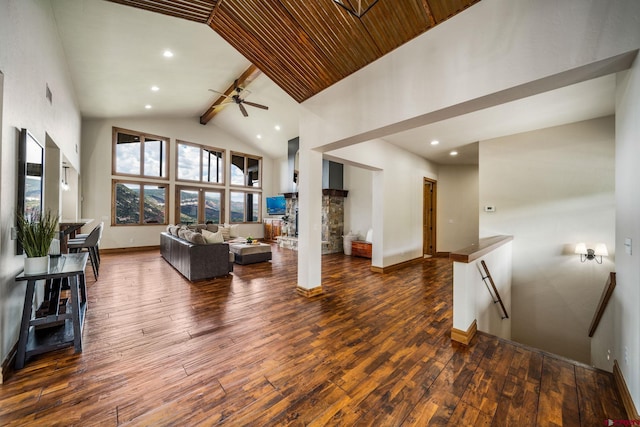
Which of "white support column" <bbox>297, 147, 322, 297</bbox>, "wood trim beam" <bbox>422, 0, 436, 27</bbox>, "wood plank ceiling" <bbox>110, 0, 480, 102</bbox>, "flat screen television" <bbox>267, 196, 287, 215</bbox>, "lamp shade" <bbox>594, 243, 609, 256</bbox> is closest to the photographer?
"wood trim beam" <bbox>422, 0, 436, 27</bbox>

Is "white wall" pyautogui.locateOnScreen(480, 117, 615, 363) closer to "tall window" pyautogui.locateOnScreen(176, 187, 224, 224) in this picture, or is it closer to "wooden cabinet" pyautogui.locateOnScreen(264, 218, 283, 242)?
"wooden cabinet" pyautogui.locateOnScreen(264, 218, 283, 242)

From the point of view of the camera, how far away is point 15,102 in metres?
2.11

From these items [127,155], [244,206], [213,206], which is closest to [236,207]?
[244,206]

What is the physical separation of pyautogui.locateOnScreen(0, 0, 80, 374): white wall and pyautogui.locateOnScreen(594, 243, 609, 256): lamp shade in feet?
22.5

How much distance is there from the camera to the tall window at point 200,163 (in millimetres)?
8953

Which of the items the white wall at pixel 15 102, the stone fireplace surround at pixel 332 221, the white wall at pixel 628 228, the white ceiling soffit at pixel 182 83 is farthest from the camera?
the stone fireplace surround at pixel 332 221

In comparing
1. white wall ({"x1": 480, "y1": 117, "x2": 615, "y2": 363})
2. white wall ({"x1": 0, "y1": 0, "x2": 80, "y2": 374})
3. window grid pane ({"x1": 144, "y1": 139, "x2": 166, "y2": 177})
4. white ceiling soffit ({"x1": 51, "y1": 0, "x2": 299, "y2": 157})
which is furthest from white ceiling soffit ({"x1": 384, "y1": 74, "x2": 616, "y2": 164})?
→ window grid pane ({"x1": 144, "y1": 139, "x2": 166, "y2": 177})

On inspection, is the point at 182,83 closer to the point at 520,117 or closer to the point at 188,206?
the point at 188,206

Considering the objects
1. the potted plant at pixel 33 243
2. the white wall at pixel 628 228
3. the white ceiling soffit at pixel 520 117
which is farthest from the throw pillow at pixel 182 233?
the white wall at pixel 628 228

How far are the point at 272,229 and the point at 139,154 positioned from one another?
210 inches

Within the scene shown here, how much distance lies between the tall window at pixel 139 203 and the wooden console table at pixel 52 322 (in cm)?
617

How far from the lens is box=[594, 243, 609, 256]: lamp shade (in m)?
3.63

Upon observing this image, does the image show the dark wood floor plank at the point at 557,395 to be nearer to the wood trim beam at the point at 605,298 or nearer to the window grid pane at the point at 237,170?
the wood trim beam at the point at 605,298

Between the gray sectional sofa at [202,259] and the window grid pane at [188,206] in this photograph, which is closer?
the gray sectional sofa at [202,259]
